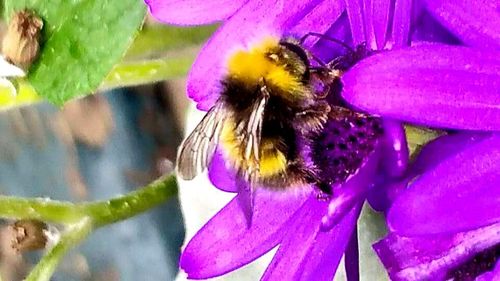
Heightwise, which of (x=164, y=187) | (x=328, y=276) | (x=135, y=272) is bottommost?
(x=135, y=272)

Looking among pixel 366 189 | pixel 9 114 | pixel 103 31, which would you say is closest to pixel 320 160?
pixel 366 189

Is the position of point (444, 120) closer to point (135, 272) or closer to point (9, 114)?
point (135, 272)

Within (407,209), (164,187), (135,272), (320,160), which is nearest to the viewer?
(407,209)

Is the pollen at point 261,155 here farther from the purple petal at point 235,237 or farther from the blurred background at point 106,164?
the blurred background at point 106,164

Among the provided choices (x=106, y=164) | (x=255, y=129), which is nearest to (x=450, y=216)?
(x=255, y=129)

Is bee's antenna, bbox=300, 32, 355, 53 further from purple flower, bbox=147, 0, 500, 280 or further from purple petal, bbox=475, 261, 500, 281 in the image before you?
purple petal, bbox=475, 261, 500, 281

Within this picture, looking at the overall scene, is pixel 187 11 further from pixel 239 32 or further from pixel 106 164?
pixel 106 164
